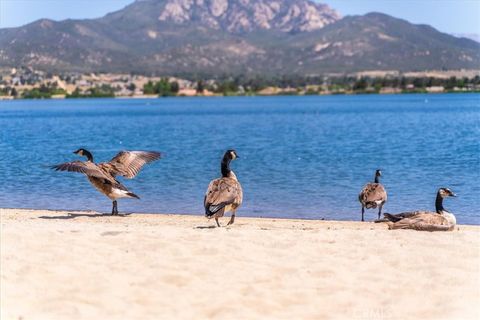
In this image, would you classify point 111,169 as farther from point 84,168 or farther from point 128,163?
point 84,168

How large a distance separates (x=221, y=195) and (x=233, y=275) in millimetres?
4307

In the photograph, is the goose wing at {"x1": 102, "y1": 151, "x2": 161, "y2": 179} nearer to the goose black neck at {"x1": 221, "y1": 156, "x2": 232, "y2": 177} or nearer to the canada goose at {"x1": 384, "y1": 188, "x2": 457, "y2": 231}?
the goose black neck at {"x1": 221, "y1": 156, "x2": 232, "y2": 177}

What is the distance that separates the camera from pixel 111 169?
61.1 ft

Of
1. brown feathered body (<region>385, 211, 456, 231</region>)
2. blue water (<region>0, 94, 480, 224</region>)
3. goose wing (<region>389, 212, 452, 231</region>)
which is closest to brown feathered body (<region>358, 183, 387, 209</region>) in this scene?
blue water (<region>0, 94, 480, 224</region>)

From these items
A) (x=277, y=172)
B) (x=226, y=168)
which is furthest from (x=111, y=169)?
(x=277, y=172)

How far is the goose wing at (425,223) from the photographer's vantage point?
14.8 m

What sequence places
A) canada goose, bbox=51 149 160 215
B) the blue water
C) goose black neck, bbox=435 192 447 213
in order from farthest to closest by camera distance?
the blue water → canada goose, bbox=51 149 160 215 → goose black neck, bbox=435 192 447 213

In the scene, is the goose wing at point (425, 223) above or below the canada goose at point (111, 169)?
below

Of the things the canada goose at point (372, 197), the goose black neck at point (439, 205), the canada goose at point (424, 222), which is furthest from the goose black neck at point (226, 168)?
the goose black neck at point (439, 205)

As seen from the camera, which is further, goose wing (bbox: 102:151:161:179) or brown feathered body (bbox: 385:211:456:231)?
goose wing (bbox: 102:151:161:179)

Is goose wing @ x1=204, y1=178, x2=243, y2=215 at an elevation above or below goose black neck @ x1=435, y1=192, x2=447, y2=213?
above

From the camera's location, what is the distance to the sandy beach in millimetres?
9188

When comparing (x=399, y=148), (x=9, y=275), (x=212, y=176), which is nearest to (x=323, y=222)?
(x=9, y=275)

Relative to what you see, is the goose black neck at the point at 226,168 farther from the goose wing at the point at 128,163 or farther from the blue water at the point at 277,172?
the blue water at the point at 277,172
